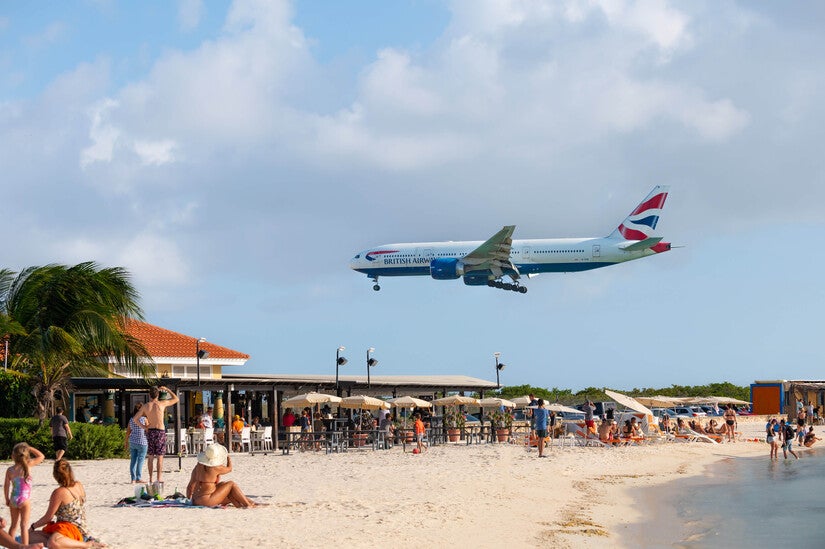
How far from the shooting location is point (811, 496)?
22984 millimetres

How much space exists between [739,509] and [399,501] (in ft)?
24.0

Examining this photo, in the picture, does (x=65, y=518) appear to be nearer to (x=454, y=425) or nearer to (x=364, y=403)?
(x=364, y=403)

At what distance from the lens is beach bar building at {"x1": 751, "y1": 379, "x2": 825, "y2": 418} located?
59.4 metres

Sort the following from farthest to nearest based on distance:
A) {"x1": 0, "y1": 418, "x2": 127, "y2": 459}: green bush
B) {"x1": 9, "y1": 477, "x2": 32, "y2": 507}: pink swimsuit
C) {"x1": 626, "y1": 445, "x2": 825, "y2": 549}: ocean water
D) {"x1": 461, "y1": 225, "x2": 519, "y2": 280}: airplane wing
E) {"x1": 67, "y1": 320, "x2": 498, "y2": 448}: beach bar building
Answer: {"x1": 461, "y1": 225, "x2": 519, "y2": 280}: airplane wing
{"x1": 67, "y1": 320, "x2": 498, "y2": 448}: beach bar building
{"x1": 0, "y1": 418, "x2": 127, "y2": 459}: green bush
{"x1": 626, "y1": 445, "x2": 825, "y2": 549}: ocean water
{"x1": 9, "y1": 477, "x2": 32, "y2": 507}: pink swimsuit

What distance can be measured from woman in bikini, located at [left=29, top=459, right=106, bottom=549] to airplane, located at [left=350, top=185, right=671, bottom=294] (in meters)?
39.2

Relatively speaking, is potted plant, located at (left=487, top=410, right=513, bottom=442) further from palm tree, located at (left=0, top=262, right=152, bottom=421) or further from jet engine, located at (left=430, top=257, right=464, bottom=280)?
jet engine, located at (left=430, top=257, right=464, bottom=280)

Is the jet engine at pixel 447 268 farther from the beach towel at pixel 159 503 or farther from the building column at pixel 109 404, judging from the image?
the beach towel at pixel 159 503

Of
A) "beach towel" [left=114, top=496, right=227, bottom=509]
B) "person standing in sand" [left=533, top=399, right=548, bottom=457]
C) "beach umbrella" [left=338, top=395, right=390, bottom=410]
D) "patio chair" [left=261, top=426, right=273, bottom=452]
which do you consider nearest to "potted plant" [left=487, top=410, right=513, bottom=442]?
"beach umbrella" [left=338, top=395, right=390, bottom=410]

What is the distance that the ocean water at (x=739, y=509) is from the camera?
54.0ft

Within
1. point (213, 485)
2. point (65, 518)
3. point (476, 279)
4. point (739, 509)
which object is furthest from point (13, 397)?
point (476, 279)

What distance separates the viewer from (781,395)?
5956cm

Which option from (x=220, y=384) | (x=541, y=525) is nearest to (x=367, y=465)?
(x=220, y=384)

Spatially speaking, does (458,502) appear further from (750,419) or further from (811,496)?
(750,419)

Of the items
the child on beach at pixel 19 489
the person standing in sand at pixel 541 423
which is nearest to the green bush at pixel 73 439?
the person standing in sand at pixel 541 423
